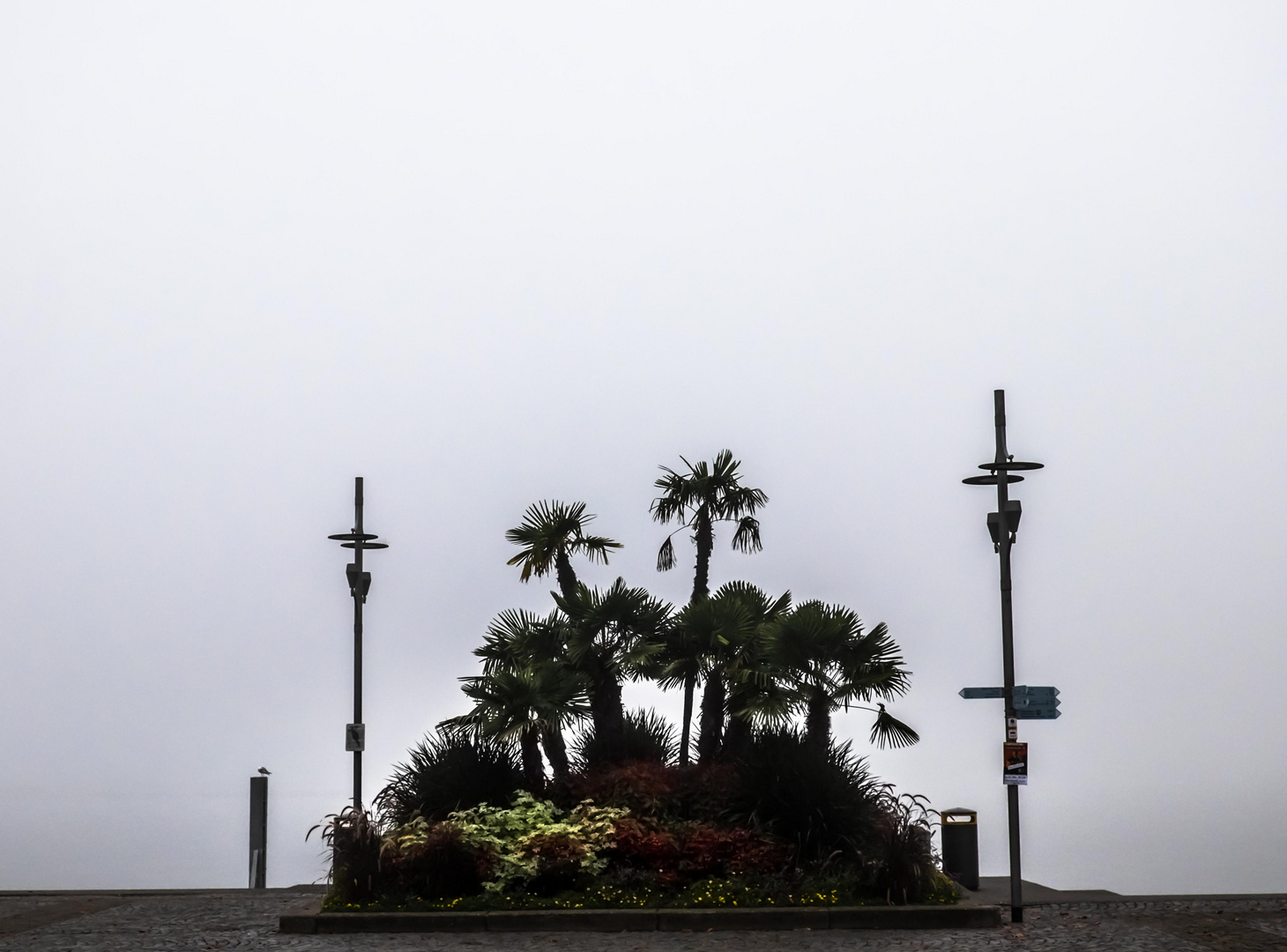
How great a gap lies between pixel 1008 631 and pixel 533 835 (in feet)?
20.9

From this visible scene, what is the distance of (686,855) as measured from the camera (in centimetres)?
1677

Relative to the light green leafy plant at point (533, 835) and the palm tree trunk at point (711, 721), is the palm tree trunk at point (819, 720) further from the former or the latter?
the light green leafy plant at point (533, 835)

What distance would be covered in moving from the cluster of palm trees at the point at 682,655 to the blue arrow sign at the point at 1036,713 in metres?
3.13

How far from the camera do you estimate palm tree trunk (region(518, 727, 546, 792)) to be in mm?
18891

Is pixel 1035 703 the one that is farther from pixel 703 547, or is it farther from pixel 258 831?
pixel 258 831

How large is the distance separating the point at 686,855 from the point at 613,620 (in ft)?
16.6

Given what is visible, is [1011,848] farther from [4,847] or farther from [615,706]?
[4,847]

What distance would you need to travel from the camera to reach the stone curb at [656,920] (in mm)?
15359

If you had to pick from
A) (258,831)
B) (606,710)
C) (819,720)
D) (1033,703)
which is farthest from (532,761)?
(1033,703)

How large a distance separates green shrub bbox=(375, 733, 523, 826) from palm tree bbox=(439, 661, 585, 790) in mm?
207

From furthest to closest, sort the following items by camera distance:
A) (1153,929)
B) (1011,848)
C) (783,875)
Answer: (783,875) → (1011,848) → (1153,929)

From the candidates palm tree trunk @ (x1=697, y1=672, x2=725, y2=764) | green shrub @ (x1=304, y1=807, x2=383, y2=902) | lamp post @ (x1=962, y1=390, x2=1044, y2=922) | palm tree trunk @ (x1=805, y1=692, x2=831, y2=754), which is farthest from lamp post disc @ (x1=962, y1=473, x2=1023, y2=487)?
green shrub @ (x1=304, y1=807, x2=383, y2=902)

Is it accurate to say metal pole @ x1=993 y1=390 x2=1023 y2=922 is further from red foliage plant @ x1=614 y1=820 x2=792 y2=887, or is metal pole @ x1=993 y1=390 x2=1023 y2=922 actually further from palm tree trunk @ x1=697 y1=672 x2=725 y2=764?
palm tree trunk @ x1=697 y1=672 x2=725 y2=764

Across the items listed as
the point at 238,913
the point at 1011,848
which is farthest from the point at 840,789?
the point at 238,913
